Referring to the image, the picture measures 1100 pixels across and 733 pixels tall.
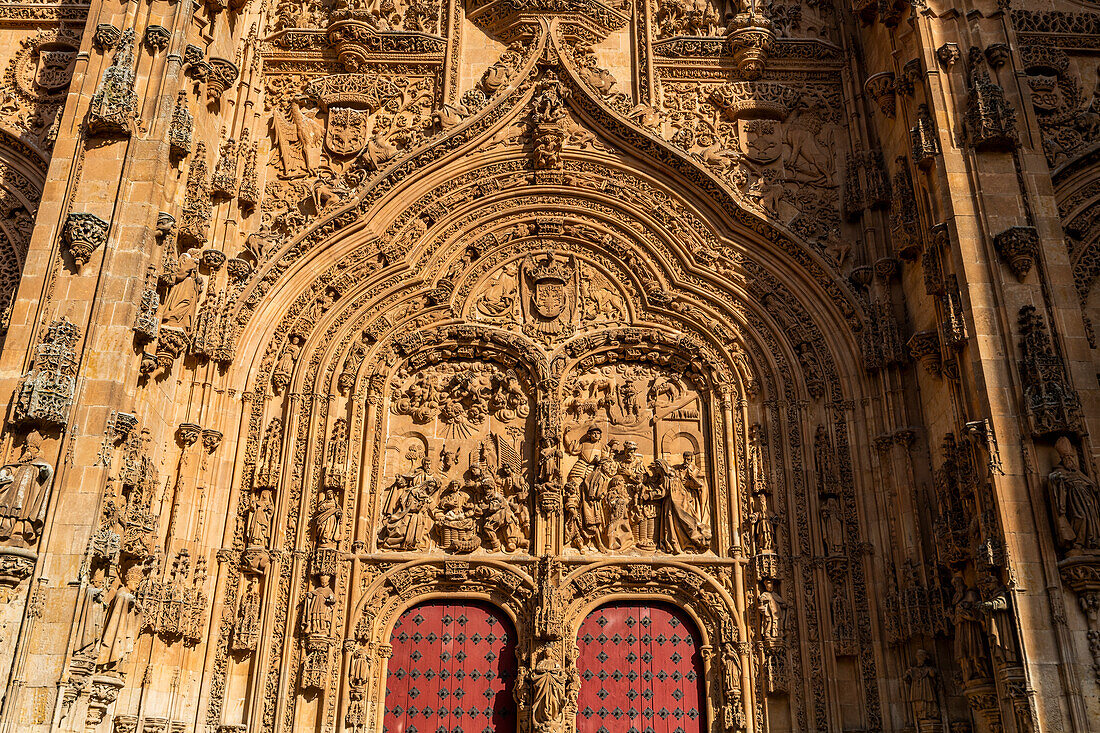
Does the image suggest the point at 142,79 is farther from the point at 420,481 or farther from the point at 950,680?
the point at 950,680

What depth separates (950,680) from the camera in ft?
37.6

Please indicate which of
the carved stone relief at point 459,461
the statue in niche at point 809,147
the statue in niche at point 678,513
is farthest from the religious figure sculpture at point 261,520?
the statue in niche at point 809,147

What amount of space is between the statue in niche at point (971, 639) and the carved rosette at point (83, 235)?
10.2 metres

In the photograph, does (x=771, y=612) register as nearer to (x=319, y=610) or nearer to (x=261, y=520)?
(x=319, y=610)

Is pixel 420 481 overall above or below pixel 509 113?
below

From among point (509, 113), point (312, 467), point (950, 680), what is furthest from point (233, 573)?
point (950, 680)

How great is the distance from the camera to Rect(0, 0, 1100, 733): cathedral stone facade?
10.9 m

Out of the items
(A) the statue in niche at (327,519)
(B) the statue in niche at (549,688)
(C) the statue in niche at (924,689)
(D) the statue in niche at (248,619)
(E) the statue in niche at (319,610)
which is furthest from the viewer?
(A) the statue in niche at (327,519)

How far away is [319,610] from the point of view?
1241cm

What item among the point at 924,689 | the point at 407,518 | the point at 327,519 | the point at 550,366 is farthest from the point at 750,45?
the point at 924,689

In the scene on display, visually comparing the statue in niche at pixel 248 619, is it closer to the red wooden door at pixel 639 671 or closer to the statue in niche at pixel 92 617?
the statue in niche at pixel 92 617

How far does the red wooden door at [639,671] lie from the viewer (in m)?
12.5

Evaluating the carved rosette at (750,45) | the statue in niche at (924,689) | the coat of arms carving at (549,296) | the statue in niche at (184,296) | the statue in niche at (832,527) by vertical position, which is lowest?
the statue in niche at (924,689)

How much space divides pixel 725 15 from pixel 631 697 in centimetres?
1010
